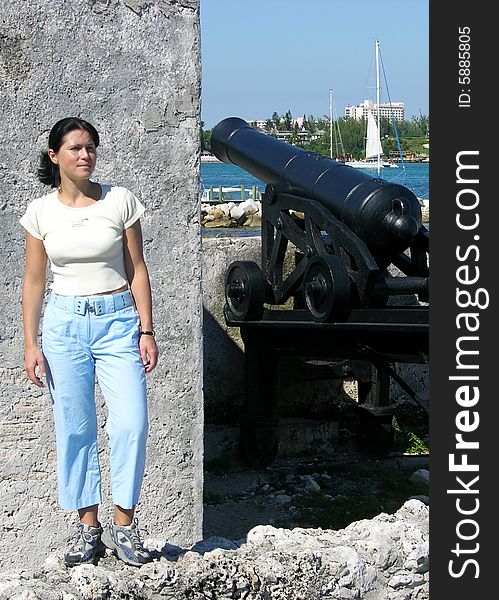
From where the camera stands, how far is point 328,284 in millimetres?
6059

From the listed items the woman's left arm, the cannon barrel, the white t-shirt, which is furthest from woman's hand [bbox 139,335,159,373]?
the cannon barrel

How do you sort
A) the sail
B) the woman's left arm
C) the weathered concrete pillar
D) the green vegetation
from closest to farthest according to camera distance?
the woman's left arm
the weathered concrete pillar
the sail
the green vegetation

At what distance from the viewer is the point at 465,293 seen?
12.2 ft

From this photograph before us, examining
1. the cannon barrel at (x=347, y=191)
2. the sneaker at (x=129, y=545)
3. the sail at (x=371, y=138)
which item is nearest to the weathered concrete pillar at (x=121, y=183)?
the sneaker at (x=129, y=545)

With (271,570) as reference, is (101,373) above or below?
above

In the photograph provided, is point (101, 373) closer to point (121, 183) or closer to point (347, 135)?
point (121, 183)

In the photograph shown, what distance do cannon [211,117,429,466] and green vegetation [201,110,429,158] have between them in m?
→ 49.0

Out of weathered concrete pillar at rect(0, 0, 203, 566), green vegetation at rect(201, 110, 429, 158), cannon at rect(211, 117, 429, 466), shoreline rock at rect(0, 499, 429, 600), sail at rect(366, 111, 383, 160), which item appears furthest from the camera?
green vegetation at rect(201, 110, 429, 158)

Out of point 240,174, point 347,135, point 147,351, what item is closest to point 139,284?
point 147,351

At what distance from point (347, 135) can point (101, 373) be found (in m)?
60.0

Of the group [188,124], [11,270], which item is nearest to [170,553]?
[11,270]

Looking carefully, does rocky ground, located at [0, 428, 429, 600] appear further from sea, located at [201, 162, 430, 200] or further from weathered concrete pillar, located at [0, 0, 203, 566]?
sea, located at [201, 162, 430, 200]

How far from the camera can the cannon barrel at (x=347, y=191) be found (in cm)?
622

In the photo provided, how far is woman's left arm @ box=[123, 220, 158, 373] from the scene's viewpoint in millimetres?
3453
